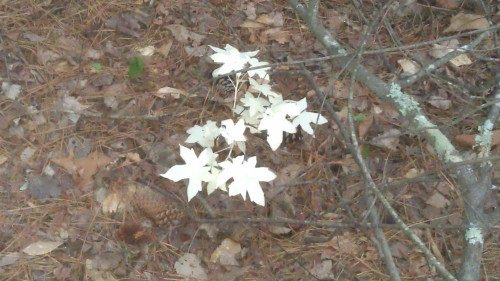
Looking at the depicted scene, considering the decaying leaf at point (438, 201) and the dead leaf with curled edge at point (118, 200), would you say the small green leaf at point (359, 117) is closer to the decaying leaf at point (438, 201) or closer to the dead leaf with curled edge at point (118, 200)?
the decaying leaf at point (438, 201)

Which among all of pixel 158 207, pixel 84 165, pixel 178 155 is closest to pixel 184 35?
pixel 178 155

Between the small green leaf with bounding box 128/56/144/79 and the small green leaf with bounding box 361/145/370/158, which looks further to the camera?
the small green leaf with bounding box 128/56/144/79

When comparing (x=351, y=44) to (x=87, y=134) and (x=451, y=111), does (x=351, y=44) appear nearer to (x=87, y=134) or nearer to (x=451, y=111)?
(x=451, y=111)

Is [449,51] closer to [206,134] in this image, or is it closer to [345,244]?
[345,244]

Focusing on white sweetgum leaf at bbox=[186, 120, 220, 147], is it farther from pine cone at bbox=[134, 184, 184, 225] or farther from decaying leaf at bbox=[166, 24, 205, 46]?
decaying leaf at bbox=[166, 24, 205, 46]

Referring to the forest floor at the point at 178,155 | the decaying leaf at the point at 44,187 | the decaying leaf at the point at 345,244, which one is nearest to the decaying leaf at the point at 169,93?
the forest floor at the point at 178,155

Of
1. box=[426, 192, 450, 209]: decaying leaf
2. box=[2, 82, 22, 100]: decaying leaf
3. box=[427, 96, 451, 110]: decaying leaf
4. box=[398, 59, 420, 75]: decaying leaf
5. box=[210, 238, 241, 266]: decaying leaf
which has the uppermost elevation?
A: box=[398, 59, 420, 75]: decaying leaf

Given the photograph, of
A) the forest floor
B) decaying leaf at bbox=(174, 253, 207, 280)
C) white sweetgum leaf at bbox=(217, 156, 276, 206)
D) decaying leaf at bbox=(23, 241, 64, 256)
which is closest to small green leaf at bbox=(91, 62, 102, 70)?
the forest floor
